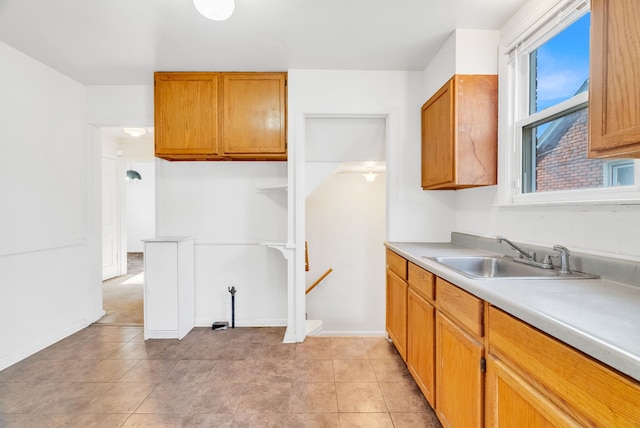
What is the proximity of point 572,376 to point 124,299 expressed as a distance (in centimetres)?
460

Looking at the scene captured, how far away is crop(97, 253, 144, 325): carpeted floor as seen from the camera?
328 centimetres

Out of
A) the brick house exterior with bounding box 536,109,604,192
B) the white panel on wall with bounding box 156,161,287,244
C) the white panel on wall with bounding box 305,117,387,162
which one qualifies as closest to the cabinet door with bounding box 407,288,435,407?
the brick house exterior with bounding box 536,109,604,192

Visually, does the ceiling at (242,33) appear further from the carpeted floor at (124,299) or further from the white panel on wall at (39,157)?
the carpeted floor at (124,299)

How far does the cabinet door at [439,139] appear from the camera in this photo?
210 centimetres

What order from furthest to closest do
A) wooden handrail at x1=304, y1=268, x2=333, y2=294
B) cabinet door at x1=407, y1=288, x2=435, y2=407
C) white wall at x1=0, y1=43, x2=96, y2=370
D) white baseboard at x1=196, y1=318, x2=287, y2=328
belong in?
wooden handrail at x1=304, y1=268, x2=333, y2=294
white baseboard at x1=196, y1=318, x2=287, y2=328
white wall at x1=0, y1=43, x2=96, y2=370
cabinet door at x1=407, y1=288, x2=435, y2=407

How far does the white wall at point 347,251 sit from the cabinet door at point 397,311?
6.20 feet

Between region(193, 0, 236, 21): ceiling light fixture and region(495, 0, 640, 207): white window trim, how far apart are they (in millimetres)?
1763

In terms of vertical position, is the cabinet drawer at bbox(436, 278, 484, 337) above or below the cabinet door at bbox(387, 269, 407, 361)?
above

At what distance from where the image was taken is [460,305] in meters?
1.37

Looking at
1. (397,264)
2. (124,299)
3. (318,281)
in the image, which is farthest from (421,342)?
(124,299)

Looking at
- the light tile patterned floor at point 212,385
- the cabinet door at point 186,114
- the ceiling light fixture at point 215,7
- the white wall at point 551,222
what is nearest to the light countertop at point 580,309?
the white wall at point 551,222

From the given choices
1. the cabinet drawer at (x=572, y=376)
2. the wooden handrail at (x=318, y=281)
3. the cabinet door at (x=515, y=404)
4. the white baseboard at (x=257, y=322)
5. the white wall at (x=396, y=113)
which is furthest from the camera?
the wooden handrail at (x=318, y=281)

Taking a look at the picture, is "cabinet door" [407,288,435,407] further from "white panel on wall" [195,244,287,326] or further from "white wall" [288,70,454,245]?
"white panel on wall" [195,244,287,326]

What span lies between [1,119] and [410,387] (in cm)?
358
